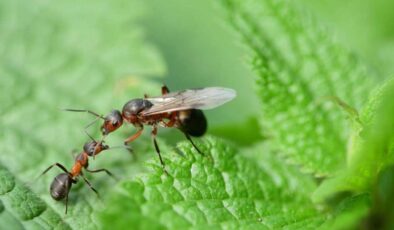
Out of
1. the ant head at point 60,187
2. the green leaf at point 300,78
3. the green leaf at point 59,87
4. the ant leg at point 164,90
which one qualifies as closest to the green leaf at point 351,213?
the green leaf at point 300,78

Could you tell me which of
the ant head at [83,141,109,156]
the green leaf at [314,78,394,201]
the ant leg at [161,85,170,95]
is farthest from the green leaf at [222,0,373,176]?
the ant head at [83,141,109,156]

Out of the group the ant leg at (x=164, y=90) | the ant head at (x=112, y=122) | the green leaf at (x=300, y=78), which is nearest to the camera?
the green leaf at (x=300, y=78)

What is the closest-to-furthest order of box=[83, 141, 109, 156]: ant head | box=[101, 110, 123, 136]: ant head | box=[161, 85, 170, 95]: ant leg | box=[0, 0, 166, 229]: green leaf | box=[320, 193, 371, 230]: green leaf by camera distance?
box=[320, 193, 371, 230]: green leaf < box=[0, 0, 166, 229]: green leaf < box=[83, 141, 109, 156]: ant head < box=[101, 110, 123, 136]: ant head < box=[161, 85, 170, 95]: ant leg

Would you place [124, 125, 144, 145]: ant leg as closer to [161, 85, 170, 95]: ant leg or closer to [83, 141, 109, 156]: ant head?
[83, 141, 109, 156]: ant head

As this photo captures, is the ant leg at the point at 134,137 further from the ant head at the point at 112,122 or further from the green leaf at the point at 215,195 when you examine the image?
the green leaf at the point at 215,195

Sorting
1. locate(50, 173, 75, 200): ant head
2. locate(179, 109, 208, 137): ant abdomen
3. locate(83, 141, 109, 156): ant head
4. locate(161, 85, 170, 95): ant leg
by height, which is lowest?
locate(50, 173, 75, 200): ant head

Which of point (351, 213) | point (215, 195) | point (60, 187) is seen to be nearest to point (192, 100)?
point (60, 187)
